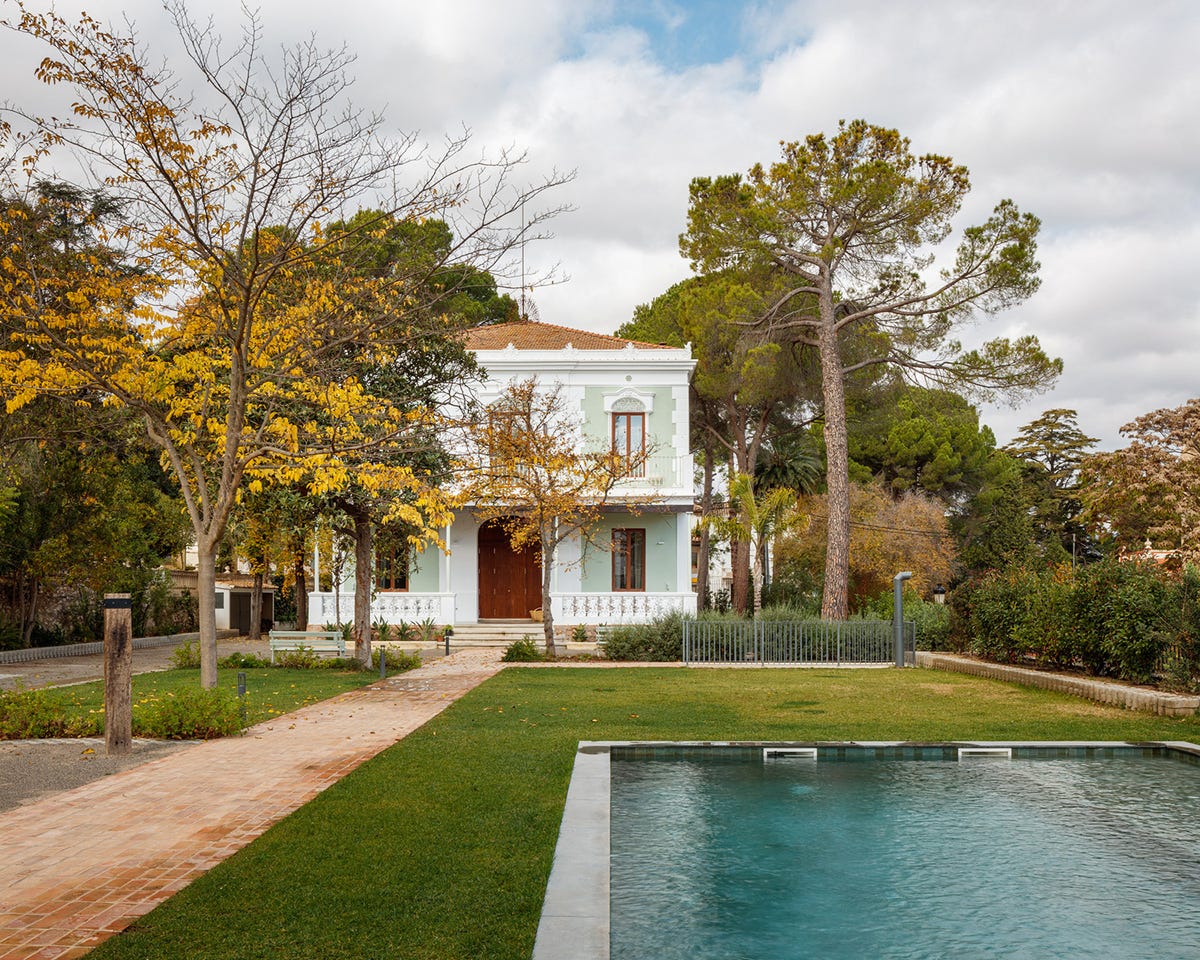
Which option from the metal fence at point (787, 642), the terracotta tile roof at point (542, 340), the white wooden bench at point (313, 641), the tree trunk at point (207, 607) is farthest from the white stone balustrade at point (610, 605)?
the tree trunk at point (207, 607)

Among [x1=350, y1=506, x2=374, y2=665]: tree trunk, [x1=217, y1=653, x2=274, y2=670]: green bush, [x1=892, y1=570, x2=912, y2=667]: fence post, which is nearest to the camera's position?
[x1=350, y1=506, x2=374, y2=665]: tree trunk

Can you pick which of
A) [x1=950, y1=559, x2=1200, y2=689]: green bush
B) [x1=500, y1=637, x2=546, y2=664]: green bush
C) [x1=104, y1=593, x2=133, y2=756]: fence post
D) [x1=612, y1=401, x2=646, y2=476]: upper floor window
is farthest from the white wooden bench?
[x1=950, y1=559, x2=1200, y2=689]: green bush

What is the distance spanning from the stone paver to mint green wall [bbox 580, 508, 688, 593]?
18.7 metres

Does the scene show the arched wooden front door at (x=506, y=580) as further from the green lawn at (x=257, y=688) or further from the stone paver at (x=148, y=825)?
the stone paver at (x=148, y=825)

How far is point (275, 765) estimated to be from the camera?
30.8ft

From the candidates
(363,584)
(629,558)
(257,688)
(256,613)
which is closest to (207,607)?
(257,688)

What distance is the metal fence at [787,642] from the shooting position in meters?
22.2

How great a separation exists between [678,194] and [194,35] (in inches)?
843

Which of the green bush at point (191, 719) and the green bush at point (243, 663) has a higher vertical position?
the green bush at point (191, 719)

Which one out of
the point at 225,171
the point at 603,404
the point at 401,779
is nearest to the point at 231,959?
the point at 401,779

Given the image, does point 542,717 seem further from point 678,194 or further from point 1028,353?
point 678,194

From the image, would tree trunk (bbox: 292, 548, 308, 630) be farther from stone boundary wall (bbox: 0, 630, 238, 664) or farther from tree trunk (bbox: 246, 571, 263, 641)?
stone boundary wall (bbox: 0, 630, 238, 664)

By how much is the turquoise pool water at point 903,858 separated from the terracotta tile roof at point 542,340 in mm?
22877

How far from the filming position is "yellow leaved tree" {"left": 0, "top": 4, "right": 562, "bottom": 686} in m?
9.80
